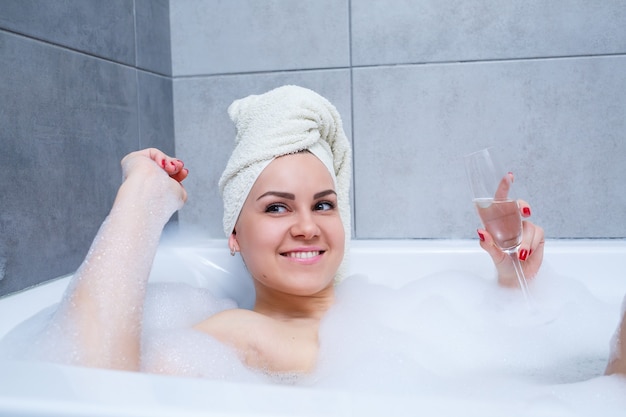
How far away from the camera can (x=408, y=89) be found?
1655mm

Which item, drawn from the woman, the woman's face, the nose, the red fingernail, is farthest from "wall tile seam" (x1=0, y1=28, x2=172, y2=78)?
the red fingernail

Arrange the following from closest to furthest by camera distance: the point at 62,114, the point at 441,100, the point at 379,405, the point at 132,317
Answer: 1. the point at 379,405
2. the point at 132,317
3. the point at 62,114
4. the point at 441,100

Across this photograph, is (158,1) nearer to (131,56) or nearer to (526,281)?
(131,56)

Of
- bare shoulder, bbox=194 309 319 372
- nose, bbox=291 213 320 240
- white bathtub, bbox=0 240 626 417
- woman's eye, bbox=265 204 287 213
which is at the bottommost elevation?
bare shoulder, bbox=194 309 319 372

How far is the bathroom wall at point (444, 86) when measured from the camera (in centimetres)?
158

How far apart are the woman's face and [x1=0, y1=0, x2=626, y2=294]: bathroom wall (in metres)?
0.53

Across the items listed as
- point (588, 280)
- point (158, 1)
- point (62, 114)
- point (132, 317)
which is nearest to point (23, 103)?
point (62, 114)

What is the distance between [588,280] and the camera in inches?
53.6

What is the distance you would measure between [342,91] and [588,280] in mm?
897

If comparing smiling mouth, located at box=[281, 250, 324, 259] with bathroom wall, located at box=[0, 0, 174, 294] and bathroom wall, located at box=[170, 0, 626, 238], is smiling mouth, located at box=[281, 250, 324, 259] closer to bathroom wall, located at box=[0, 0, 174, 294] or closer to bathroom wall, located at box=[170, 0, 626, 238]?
bathroom wall, located at box=[0, 0, 174, 294]

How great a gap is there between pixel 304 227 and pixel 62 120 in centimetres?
63

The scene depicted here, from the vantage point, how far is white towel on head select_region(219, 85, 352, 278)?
1.10 m

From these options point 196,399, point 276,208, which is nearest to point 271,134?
point 276,208

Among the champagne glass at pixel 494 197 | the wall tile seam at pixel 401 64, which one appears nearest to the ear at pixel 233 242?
the champagne glass at pixel 494 197
